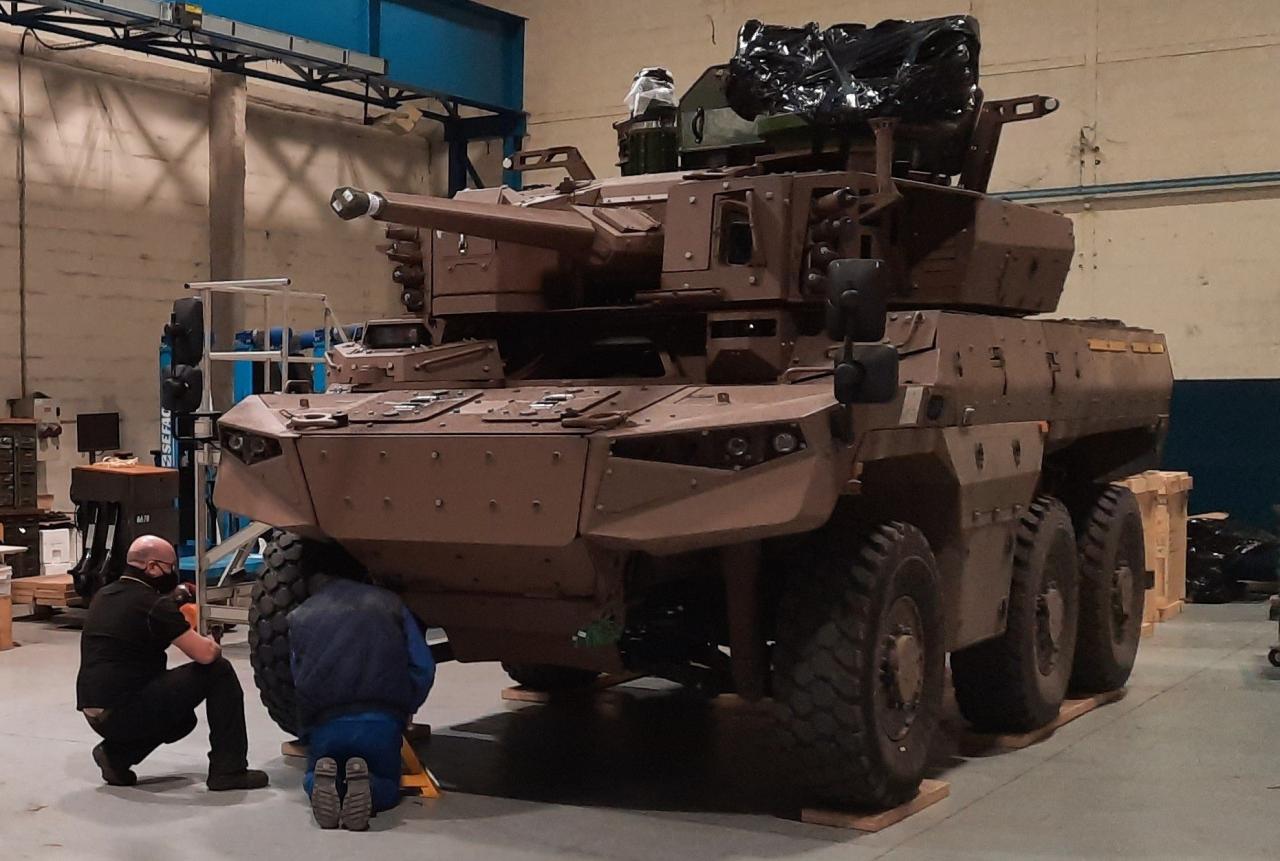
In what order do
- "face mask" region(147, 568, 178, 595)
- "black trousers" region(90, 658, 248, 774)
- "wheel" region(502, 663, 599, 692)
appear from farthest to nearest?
"wheel" region(502, 663, 599, 692) → "face mask" region(147, 568, 178, 595) → "black trousers" region(90, 658, 248, 774)

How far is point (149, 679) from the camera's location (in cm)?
694

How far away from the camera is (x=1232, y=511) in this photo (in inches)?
584

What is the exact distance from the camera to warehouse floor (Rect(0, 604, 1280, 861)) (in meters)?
6.04

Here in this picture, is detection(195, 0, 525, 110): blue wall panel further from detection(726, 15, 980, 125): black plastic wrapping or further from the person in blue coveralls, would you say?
the person in blue coveralls

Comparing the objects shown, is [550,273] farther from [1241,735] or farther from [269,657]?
[1241,735]

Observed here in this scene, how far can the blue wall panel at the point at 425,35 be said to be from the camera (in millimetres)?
15125

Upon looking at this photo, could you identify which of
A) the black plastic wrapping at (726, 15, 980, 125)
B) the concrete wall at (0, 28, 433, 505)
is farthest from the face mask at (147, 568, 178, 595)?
the concrete wall at (0, 28, 433, 505)

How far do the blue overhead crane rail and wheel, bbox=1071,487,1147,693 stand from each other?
8.26 meters

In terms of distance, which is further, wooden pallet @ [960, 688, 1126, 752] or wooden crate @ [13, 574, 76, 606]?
wooden crate @ [13, 574, 76, 606]

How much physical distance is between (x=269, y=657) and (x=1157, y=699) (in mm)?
4879

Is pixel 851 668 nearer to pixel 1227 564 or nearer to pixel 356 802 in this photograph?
pixel 356 802

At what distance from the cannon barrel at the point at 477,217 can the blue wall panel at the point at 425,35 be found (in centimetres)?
804

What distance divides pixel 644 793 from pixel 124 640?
2.22 metres

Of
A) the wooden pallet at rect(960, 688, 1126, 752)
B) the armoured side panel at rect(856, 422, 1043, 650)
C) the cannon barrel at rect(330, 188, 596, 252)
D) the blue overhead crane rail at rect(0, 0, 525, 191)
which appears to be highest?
the blue overhead crane rail at rect(0, 0, 525, 191)
